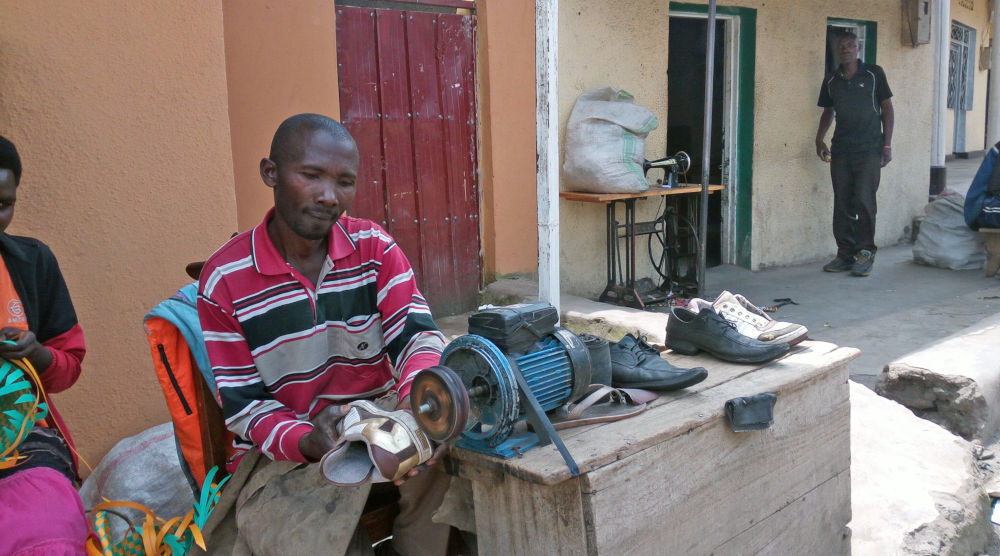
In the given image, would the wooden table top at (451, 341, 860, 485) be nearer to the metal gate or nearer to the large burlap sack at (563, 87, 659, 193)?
the large burlap sack at (563, 87, 659, 193)

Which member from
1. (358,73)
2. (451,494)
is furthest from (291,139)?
(358,73)

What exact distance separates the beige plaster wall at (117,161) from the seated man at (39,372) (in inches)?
35.9

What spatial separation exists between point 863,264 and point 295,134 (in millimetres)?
6807

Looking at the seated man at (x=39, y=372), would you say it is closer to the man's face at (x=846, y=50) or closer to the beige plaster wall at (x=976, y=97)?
the man's face at (x=846, y=50)

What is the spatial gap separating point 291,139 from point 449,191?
10.6ft

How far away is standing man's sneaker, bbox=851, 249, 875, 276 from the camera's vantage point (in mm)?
7469

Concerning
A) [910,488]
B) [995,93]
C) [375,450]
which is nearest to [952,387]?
[910,488]

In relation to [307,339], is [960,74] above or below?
above

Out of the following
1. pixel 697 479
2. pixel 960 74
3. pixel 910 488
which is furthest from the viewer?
pixel 960 74

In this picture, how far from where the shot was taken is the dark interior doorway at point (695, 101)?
7.22m

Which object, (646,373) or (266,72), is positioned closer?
(646,373)

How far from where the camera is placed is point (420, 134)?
4.93 metres

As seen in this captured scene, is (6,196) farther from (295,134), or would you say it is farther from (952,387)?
(952,387)

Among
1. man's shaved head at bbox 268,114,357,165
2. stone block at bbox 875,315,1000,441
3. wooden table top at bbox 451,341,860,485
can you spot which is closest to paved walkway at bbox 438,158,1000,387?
stone block at bbox 875,315,1000,441
